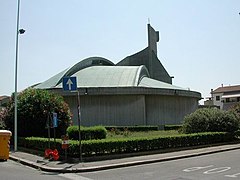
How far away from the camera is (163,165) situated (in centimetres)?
1448

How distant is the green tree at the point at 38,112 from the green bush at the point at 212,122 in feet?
30.5

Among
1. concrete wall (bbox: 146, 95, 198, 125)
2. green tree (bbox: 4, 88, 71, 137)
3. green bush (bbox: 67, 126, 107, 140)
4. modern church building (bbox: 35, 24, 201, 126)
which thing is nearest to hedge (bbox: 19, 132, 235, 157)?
green tree (bbox: 4, 88, 71, 137)

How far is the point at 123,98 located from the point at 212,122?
47.9 ft

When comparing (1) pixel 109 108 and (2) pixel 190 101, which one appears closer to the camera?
(1) pixel 109 108

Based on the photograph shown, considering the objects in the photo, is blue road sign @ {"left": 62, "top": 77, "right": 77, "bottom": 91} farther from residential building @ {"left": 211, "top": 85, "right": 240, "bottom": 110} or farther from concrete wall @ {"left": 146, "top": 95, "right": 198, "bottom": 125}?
residential building @ {"left": 211, "top": 85, "right": 240, "bottom": 110}

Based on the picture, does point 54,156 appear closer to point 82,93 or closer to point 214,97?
point 82,93

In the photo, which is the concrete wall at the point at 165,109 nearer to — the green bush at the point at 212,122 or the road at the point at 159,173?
the green bush at the point at 212,122

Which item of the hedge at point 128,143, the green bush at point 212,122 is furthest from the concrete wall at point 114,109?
the hedge at point 128,143

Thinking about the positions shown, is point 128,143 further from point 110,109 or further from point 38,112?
point 110,109

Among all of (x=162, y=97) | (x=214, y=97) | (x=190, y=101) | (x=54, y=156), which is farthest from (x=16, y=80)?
(x=214, y=97)

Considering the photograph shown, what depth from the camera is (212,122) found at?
1015 inches

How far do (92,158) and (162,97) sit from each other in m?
26.8

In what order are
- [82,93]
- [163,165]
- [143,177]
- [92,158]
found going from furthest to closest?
A: [82,93]
[92,158]
[163,165]
[143,177]

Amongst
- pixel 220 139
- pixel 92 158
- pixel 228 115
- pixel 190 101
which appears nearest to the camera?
pixel 92 158
